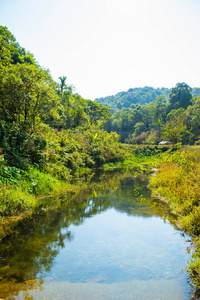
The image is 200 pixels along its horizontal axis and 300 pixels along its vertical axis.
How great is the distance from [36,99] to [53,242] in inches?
391

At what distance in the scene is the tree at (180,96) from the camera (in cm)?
7756

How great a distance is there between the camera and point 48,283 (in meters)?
5.42

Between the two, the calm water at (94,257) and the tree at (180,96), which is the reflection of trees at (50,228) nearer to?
the calm water at (94,257)

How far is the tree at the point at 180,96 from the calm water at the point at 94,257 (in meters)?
73.8

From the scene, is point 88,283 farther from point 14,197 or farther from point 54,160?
point 54,160

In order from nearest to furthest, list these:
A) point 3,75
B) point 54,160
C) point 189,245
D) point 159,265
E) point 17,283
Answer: point 17,283 < point 159,265 < point 189,245 < point 3,75 < point 54,160

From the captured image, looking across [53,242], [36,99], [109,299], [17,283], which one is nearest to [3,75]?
[36,99]

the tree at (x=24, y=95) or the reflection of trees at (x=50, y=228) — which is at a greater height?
the tree at (x=24, y=95)

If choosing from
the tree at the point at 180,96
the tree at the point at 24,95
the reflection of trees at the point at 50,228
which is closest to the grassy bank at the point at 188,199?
the reflection of trees at the point at 50,228

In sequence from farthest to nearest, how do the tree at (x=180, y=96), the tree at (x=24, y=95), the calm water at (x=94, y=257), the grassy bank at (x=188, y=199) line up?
the tree at (x=180, y=96)
the tree at (x=24, y=95)
the grassy bank at (x=188, y=199)
the calm water at (x=94, y=257)

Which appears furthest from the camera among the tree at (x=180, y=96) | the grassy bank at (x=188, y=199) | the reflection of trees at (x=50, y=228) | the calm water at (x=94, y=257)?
the tree at (x=180, y=96)

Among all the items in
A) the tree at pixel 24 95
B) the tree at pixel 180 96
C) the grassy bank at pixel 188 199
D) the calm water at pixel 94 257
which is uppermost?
the tree at pixel 180 96

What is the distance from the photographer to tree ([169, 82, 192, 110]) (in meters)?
77.6

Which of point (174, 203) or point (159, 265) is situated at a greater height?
point (174, 203)
